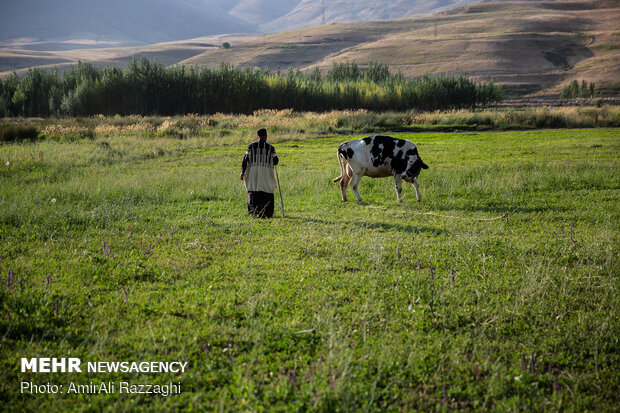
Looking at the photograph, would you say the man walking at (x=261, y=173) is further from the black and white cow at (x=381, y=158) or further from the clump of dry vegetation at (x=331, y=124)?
the clump of dry vegetation at (x=331, y=124)

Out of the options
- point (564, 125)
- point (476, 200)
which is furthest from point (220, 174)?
point (564, 125)

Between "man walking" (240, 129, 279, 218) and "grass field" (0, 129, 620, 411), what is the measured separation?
698 mm

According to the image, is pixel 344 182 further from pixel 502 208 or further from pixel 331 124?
pixel 331 124

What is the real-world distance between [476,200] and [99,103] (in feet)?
207

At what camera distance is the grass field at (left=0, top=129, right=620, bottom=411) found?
4.45 m

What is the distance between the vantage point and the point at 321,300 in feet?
20.4

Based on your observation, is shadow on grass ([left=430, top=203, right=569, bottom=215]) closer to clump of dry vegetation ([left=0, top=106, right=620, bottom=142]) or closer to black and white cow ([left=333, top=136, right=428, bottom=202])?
black and white cow ([left=333, top=136, right=428, bottom=202])

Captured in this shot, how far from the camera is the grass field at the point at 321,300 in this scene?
445 cm

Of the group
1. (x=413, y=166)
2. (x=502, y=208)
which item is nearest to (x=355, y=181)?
(x=413, y=166)

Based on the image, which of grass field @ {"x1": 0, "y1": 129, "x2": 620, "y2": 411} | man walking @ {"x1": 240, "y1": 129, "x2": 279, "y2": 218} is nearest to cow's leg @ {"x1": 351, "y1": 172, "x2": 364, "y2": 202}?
grass field @ {"x1": 0, "y1": 129, "x2": 620, "y2": 411}

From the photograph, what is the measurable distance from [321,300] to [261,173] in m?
6.08

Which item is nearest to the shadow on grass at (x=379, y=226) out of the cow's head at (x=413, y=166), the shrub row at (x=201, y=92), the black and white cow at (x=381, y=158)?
the black and white cow at (x=381, y=158)
